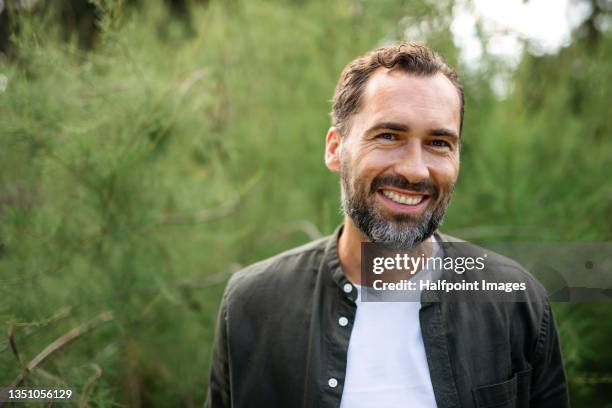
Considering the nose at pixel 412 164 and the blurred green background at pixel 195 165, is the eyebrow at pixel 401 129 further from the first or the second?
the blurred green background at pixel 195 165

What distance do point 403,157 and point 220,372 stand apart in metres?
0.94

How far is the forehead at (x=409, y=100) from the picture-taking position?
1.56 meters

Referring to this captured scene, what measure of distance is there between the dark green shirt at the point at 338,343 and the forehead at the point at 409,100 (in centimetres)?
47

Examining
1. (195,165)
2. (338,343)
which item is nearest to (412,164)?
(338,343)

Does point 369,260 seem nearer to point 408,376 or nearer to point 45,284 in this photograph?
point 408,376

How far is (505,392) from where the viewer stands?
1.57 meters

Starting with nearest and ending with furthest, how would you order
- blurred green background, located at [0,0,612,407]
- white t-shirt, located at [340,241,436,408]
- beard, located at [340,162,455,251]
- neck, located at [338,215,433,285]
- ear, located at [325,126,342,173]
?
white t-shirt, located at [340,241,436,408] < beard, located at [340,162,455,251] < neck, located at [338,215,433,285] < ear, located at [325,126,342,173] < blurred green background, located at [0,0,612,407]

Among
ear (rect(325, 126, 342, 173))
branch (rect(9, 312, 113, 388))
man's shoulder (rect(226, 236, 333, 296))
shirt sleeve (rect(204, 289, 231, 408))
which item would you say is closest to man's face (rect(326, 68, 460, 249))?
ear (rect(325, 126, 342, 173))

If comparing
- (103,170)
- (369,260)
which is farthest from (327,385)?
(103,170)

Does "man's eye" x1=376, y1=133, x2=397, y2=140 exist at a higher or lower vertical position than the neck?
higher

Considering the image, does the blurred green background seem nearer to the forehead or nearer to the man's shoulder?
the man's shoulder

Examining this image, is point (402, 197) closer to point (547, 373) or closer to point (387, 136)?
point (387, 136)

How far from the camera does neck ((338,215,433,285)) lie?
171 cm

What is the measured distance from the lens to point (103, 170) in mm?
2295
